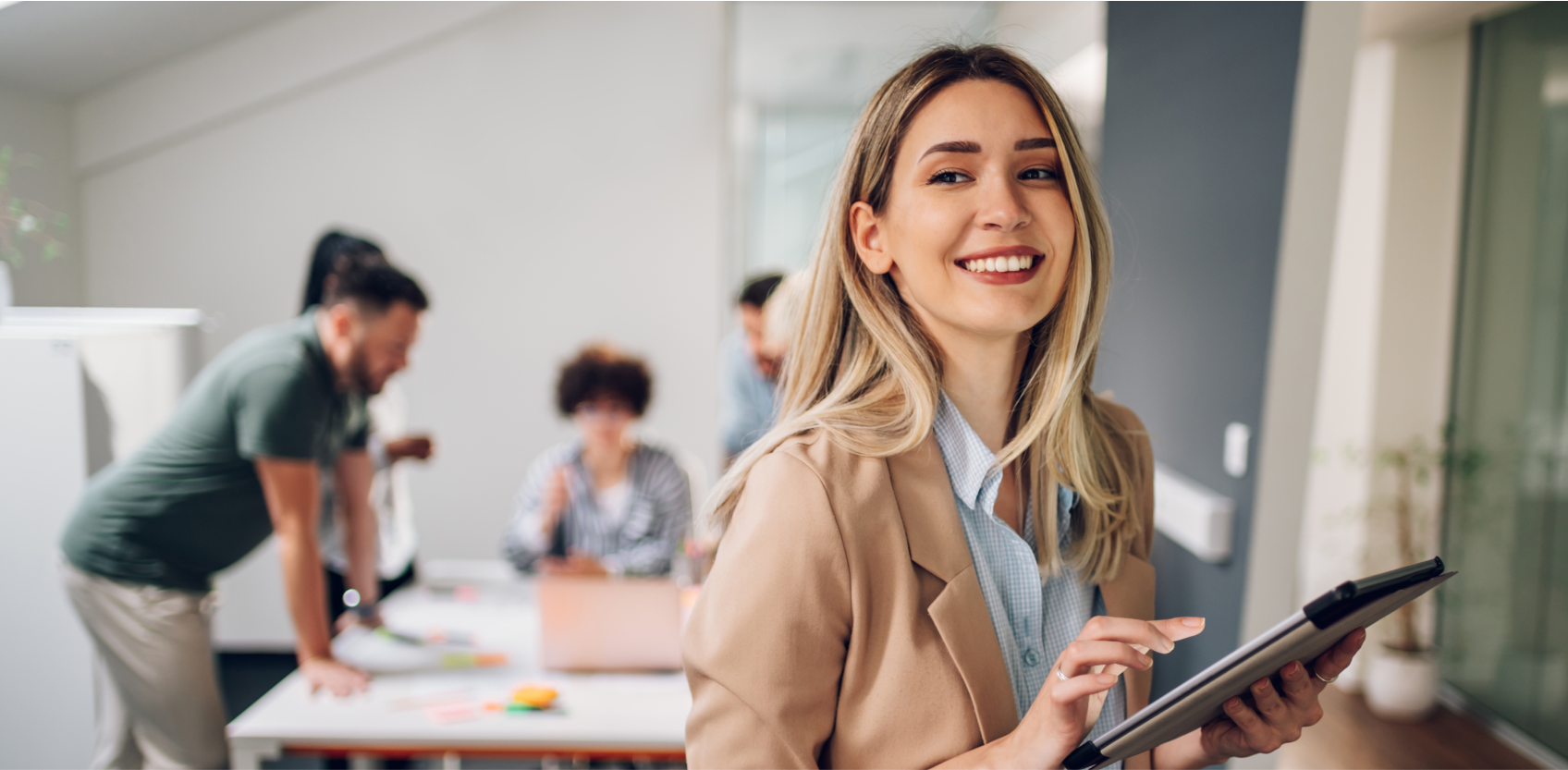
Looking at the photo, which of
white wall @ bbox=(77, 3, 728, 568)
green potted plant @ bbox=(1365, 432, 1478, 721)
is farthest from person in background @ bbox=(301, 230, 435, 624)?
green potted plant @ bbox=(1365, 432, 1478, 721)

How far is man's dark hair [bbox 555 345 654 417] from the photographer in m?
3.08

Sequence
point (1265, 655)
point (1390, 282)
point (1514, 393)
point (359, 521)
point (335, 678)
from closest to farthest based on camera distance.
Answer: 1. point (1265, 655)
2. point (335, 678)
3. point (359, 521)
4. point (1514, 393)
5. point (1390, 282)

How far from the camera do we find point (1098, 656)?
0.67m

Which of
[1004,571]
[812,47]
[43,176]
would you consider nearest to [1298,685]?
[1004,571]

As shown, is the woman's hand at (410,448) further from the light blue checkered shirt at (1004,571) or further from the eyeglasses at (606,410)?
the light blue checkered shirt at (1004,571)

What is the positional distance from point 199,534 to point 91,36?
41.6 inches

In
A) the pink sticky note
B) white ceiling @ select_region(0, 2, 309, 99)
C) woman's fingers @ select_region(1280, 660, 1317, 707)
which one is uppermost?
white ceiling @ select_region(0, 2, 309, 99)

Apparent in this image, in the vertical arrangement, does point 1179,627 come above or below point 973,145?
below

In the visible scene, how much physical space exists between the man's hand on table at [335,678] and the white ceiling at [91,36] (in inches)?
49.7

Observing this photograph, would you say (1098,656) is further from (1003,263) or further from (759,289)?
(759,289)

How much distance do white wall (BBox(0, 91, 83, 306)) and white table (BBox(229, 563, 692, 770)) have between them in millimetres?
951

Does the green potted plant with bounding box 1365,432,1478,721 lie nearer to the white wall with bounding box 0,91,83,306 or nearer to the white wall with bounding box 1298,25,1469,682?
the white wall with bounding box 1298,25,1469,682

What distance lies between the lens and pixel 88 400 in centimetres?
175

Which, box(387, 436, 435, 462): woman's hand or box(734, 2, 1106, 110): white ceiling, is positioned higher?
box(734, 2, 1106, 110): white ceiling
